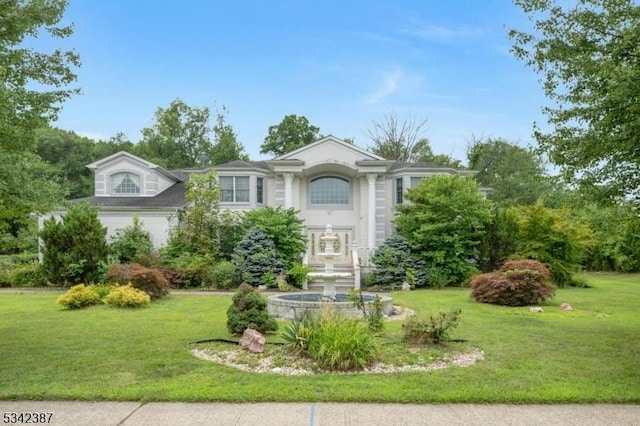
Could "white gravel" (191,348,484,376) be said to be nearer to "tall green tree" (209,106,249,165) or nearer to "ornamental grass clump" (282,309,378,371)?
"ornamental grass clump" (282,309,378,371)

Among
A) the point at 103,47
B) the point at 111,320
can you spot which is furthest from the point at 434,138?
the point at 111,320

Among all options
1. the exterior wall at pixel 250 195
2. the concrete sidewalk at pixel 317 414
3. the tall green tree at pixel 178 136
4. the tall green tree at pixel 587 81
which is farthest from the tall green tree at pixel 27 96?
the tall green tree at pixel 178 136

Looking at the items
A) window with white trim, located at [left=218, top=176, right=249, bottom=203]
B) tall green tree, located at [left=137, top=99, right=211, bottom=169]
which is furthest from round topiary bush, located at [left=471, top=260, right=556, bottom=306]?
tall green tree, located at [left=137, top=99, right=211, bottom=169]

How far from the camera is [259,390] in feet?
19.0

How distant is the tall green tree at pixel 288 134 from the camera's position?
151ft

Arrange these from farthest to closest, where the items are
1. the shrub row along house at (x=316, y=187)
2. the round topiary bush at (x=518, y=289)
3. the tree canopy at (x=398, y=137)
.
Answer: the tree canopy at (x=398, y=137) < the shrub row along house at (x=316, y=187) < the round topiary bush at (x=518, y=289)

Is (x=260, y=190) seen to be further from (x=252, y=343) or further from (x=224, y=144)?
(x=224, y=144)

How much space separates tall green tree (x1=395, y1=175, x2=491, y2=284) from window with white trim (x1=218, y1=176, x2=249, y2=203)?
26.7ft

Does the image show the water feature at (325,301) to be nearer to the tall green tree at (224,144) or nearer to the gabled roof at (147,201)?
the gabled roof at (147,201)

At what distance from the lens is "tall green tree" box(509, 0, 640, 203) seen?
657 cm

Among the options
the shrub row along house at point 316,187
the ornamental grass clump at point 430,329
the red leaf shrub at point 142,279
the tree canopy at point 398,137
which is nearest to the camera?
the ornamental grass clump at point 430,329

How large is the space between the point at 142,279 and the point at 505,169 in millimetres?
40887

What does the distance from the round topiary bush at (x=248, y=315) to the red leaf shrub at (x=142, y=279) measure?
6.54 m

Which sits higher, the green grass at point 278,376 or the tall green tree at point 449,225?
the tall green tree at point 449,225
